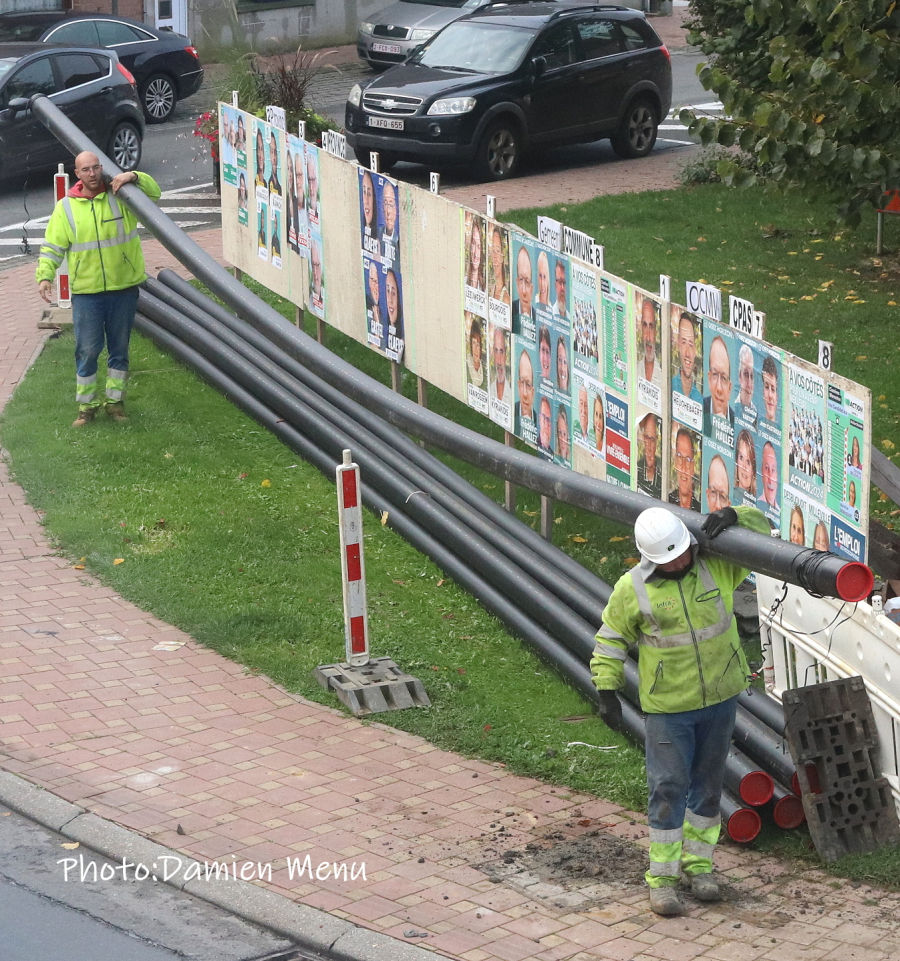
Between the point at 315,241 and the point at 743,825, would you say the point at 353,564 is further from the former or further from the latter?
the point at 315,241

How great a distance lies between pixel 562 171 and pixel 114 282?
10.2 meters

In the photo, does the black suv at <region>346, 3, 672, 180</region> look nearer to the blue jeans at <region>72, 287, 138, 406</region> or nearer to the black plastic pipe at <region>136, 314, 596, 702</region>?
the black plastic pipe at <region>136, 314, 596, 702</region>

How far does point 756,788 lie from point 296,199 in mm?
8042

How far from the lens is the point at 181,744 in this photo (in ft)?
24.9

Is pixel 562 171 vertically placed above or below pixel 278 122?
below

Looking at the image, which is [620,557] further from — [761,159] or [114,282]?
[114,282]

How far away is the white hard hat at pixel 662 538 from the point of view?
6.18 metres

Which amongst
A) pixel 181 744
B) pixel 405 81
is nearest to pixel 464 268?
pixel 181 744

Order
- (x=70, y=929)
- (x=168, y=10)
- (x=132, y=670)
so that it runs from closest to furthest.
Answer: (x=70, y=929), (x=132, y=670), (x=168, y=10)

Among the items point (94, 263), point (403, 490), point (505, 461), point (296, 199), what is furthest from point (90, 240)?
point (505, 461)

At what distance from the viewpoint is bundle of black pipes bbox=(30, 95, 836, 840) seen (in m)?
6.77

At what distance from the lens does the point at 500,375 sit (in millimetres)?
10453

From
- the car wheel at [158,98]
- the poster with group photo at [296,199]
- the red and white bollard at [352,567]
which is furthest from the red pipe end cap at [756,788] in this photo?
the car wheel at [158,98]

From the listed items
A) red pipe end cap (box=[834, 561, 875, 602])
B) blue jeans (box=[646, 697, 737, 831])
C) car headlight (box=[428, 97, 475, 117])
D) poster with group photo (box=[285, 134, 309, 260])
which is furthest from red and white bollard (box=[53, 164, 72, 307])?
red pipe end cap (box=[834, 561, 875, 602])
